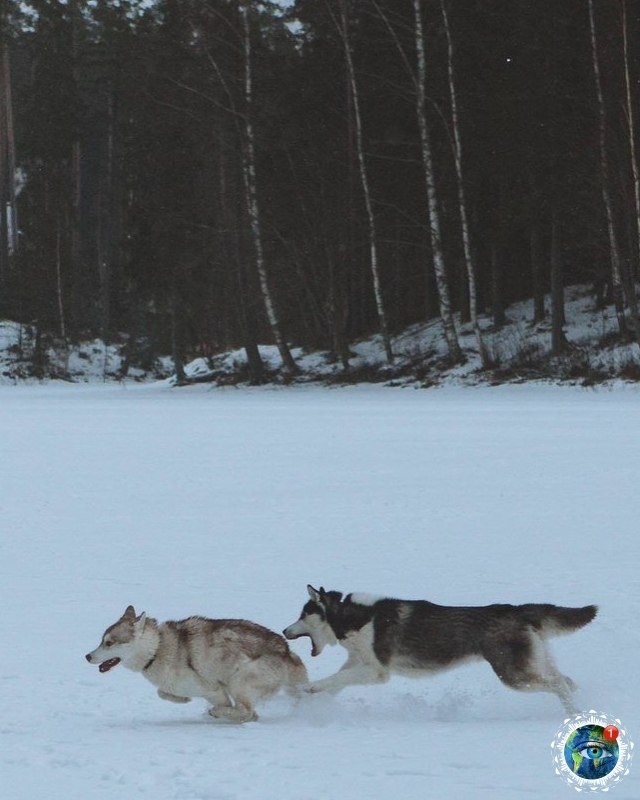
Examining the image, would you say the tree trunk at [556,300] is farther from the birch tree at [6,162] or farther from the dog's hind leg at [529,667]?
the birch tree at [6,162]

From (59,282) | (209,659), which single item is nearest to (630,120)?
(209,659)

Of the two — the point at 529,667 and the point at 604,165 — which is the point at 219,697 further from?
the point at 604,165

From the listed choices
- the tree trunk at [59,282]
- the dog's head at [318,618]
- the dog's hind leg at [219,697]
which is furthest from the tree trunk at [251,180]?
the dog's hind leg at [219,697]

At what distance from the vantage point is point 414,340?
36406mm

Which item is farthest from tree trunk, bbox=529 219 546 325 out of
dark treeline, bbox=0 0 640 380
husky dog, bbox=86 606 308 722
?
husky dog, bbox=86 606 308 722

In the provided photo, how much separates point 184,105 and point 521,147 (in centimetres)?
1043

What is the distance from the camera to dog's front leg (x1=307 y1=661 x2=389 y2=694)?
608 cm

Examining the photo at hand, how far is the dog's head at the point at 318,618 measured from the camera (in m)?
6.27

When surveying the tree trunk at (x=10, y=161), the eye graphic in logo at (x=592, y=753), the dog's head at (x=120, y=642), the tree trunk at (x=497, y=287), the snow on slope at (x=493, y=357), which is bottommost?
the eye graphic in logo at (x=592, y=753)

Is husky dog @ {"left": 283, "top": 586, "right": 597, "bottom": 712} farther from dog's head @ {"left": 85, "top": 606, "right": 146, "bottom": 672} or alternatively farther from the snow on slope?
the snow on slope

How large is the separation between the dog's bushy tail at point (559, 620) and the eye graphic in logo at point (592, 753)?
52 centimetres

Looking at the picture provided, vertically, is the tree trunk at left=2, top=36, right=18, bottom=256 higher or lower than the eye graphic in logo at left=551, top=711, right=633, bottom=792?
higher

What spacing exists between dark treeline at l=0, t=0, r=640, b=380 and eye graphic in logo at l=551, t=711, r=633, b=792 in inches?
906

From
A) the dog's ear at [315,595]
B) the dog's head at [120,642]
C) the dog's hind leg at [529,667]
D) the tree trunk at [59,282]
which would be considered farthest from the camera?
the tree trunk at [59,282]
